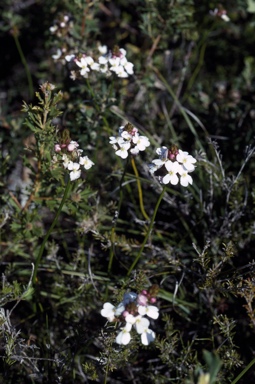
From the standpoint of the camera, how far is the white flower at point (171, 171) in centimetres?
193

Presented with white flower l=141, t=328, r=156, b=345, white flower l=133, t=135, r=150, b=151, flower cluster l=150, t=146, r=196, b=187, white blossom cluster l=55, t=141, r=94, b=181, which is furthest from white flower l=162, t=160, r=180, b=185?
white flower l=141, t=328, r=156, b=345

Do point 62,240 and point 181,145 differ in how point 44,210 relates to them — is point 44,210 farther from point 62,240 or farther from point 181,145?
point 181,145

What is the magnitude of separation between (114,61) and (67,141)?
636mm

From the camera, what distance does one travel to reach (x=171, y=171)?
194 cm

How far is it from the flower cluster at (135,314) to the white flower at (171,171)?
1.44 ft

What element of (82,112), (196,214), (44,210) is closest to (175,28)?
(82,112)

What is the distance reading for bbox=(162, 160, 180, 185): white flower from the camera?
1.93 metres

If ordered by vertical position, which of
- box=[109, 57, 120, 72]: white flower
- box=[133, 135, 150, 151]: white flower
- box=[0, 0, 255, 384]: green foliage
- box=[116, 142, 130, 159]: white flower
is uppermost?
box=[109, 57, 120, 72]: white flower

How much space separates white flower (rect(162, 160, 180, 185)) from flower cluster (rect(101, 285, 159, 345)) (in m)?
0.44

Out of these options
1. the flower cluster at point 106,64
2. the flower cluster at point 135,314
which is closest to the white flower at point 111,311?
the flower cluster at point 135,314

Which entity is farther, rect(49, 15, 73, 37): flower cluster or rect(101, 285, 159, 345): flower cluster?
rect(49, 15, 73, 37): flower cluster

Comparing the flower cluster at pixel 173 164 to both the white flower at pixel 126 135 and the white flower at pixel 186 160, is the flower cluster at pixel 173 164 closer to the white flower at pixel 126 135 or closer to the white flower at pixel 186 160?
the white flower at pixel 186 160

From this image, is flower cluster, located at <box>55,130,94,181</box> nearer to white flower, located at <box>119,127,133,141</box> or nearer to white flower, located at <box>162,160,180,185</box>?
white flower, located at <box>119,127,133,141</box>

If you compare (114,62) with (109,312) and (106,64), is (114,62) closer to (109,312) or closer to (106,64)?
(106,64)
